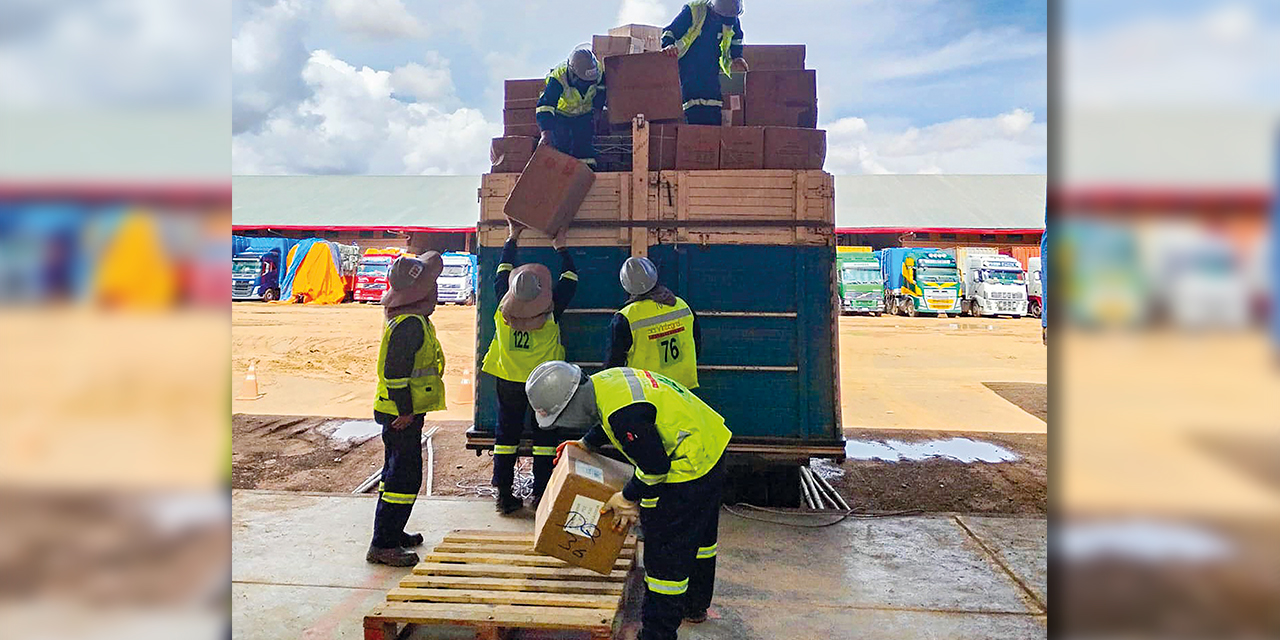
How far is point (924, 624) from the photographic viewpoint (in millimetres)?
4129

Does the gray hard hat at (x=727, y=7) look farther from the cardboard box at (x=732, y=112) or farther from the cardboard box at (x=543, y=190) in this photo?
the cardboard box at (x=543, y=190)

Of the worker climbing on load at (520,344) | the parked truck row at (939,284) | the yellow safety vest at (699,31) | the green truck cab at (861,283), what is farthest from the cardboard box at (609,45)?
the green truck cab at (861,283)

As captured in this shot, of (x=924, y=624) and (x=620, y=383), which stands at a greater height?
(x=620, y=383)

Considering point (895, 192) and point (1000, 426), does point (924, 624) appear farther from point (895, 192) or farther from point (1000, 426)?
point (895, 192)

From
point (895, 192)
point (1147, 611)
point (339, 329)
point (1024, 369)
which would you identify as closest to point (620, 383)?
point (1147, 611)

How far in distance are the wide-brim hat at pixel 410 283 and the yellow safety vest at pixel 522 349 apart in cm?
73

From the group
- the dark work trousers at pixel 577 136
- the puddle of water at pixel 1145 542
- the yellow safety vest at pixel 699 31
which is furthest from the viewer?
the yellow safety vest at pixel 699 31

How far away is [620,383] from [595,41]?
493 cm

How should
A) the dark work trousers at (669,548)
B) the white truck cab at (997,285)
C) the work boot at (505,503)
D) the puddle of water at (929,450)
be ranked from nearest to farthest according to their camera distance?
the dark work trousers at (669,548) → the work boot at (505,503) → the puddle of water at (929,450) → the white truck cab at (997,285)

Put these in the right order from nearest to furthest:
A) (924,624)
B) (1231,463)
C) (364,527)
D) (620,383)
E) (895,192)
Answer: (1231,463), (620,383), (924,624), (364,527), (895,192)

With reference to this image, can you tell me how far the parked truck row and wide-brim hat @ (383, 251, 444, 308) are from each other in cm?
2263

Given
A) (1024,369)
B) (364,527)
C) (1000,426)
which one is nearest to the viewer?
(364,527)

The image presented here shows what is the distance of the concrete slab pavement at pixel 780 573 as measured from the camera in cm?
410

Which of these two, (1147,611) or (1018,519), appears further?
(1018,519)
